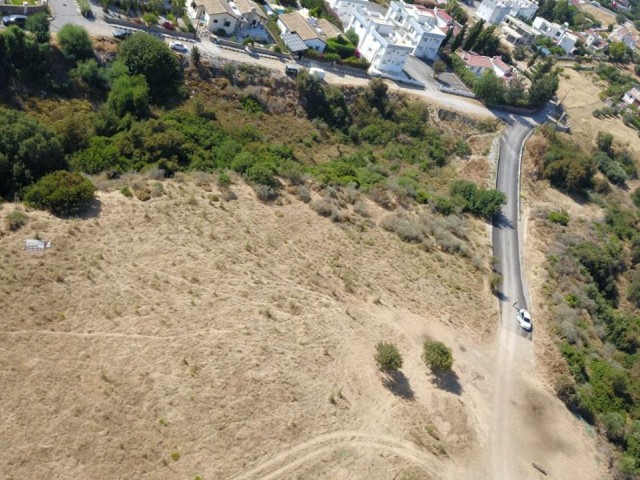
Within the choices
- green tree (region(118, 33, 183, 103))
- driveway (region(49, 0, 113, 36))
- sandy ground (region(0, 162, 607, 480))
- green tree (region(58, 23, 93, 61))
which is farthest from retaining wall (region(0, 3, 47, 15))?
sandy ground (region(0, 162, 607, 480))

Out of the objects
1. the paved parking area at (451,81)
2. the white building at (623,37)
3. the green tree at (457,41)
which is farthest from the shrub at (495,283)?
the white building at (623,37)

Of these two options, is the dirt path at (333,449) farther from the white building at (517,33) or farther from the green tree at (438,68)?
the white building at (517,33)

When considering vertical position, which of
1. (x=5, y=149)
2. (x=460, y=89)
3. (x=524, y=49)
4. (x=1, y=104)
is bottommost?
(x=1, y=104)

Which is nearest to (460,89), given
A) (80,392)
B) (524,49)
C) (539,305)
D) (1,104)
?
(524,49)

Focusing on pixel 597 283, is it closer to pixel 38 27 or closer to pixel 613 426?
pixel 613 426

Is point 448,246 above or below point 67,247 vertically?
above

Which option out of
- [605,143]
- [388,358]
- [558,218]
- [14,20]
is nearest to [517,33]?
[605,143]

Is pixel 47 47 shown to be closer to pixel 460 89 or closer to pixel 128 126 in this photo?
pixel 128 126
